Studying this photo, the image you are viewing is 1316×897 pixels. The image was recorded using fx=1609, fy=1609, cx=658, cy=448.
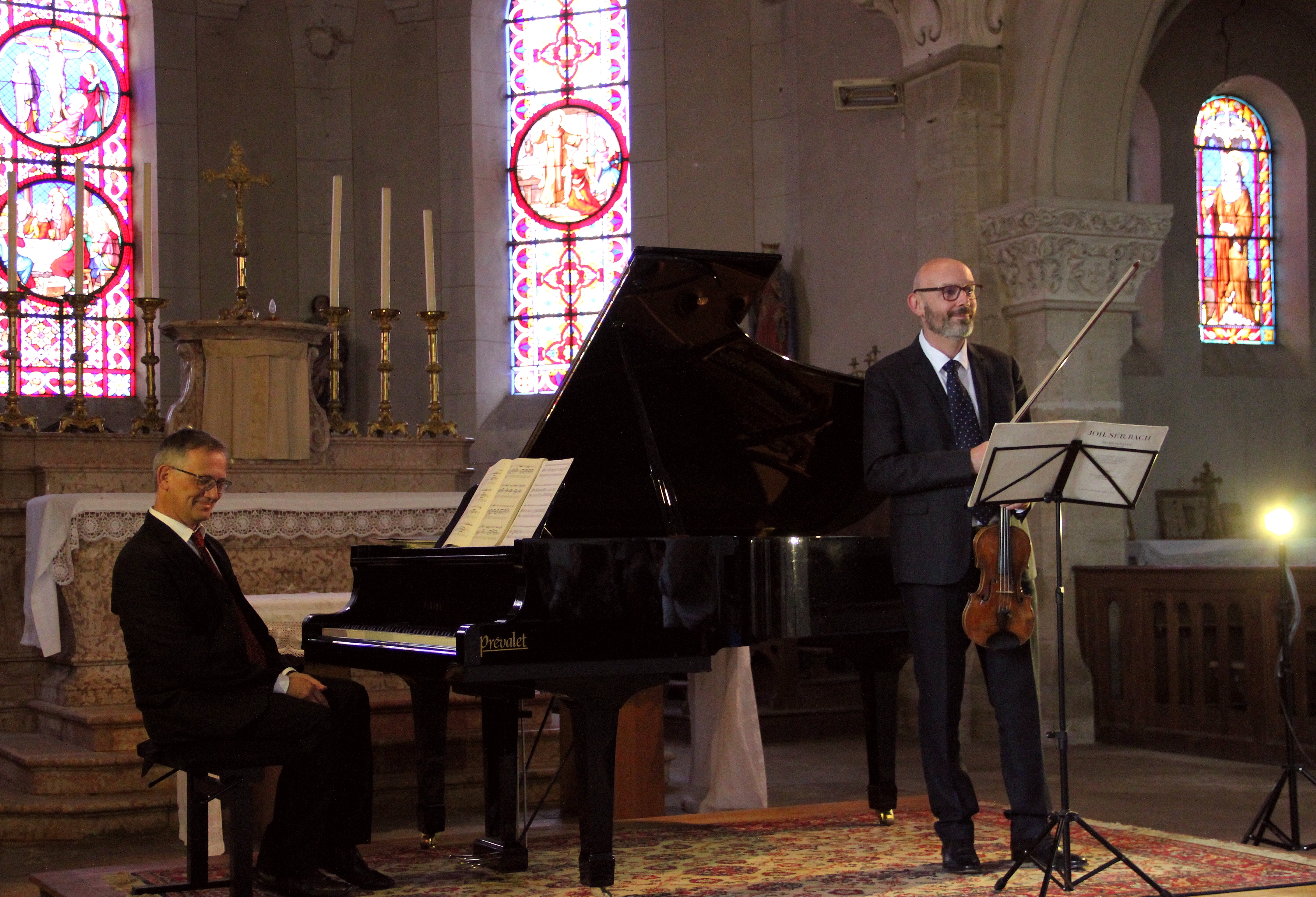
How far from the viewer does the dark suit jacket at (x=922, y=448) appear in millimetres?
4223

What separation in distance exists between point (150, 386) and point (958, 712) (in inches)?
158

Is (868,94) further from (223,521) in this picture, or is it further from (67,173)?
(67,173)

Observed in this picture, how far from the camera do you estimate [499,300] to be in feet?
39.2

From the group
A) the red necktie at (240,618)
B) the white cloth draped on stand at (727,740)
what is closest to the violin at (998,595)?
the red necktie at (240,618)

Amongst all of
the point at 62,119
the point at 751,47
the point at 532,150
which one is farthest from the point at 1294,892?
the point at 62,119

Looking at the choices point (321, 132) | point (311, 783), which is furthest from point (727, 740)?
point (321, 132)

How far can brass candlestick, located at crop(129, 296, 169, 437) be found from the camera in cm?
670

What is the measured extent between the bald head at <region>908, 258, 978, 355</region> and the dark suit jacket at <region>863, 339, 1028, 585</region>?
0.39 ft

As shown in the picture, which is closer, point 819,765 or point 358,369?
point 819,765

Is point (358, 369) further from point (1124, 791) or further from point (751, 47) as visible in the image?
point (1124, 791)

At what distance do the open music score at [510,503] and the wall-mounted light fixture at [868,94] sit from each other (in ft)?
16.7

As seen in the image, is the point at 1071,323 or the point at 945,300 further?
the point at 1071,323

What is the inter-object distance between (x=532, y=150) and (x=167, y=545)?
27.7ft

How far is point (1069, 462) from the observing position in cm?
384
